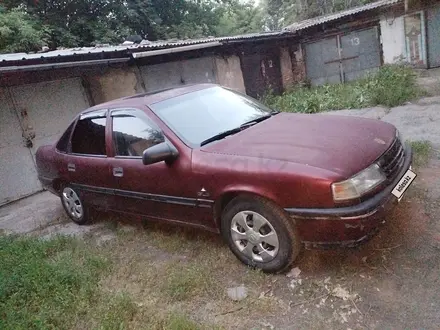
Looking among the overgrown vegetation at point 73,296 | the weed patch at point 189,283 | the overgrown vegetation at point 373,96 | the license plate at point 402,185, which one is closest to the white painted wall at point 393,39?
the overgrown vegetation at point 373,96

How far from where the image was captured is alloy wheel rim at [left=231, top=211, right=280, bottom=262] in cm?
283

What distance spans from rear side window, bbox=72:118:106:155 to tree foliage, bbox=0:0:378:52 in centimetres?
1083

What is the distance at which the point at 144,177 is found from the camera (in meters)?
3.51

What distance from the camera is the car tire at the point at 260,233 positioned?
2.73 meters

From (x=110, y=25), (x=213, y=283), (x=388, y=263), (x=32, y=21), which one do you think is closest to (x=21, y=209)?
(x=213, y=283)

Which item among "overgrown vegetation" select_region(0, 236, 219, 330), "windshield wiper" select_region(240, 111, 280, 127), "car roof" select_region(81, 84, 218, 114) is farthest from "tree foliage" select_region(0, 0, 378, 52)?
"windshield wiper" select_region(240, 111, 280, 127)

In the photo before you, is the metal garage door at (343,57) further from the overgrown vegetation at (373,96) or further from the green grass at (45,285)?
the green grass at (45,285)

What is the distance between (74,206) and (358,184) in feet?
12.5

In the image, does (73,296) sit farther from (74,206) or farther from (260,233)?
(74,206)

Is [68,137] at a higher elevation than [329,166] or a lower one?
higher

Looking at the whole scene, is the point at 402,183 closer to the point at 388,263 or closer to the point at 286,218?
the point at 388,263

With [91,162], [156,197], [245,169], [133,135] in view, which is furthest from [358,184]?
[91,162]

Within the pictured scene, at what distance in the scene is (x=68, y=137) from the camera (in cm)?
462

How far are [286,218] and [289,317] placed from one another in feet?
2.33
